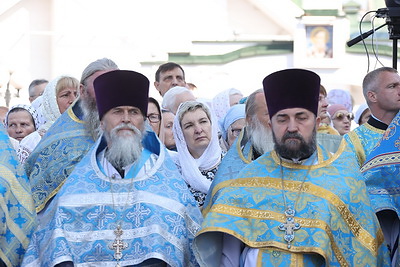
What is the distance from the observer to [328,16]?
21.8 meters

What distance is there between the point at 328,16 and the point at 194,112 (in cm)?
1490

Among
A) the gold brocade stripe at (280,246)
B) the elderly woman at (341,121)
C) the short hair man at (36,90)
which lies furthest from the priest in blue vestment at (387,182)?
the short hair man at (36,90)

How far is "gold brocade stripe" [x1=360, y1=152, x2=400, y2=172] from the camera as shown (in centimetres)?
605

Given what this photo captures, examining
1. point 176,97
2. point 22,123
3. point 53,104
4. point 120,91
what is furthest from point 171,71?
point 120,91

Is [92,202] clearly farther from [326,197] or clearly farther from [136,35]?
[136,35]

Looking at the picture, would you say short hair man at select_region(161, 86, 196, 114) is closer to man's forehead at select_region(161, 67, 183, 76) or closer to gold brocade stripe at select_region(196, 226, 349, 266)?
man's forehead at select_region(161, 67, 183, 76)

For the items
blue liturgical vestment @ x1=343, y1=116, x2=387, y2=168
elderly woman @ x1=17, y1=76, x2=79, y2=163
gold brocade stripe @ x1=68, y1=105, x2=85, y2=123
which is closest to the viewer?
gold brocade stripe @ x1=68, y1=105, x2=85, y2=123

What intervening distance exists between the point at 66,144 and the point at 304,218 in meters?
1.91

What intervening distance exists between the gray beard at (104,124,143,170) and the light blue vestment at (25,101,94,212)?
723 mm

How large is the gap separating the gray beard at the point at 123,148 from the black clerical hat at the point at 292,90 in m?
0.78

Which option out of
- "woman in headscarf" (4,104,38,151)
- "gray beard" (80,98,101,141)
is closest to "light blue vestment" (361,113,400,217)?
"gray beard" (80,98,101,141)

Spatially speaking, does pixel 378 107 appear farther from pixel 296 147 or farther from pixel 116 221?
pixel 116 221

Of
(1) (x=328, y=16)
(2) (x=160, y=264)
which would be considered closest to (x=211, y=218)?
(2) (x=160, y=264)

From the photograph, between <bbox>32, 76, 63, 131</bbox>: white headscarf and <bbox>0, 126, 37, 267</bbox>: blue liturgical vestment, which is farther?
<bbox>32, 76, 63, 131</bbox>: white headscarf
